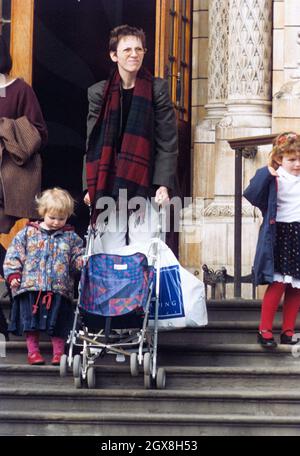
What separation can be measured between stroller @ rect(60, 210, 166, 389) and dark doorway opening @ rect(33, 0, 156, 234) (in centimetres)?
540

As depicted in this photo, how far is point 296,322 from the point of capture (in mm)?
10797

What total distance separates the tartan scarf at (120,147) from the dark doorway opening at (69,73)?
4.78 m

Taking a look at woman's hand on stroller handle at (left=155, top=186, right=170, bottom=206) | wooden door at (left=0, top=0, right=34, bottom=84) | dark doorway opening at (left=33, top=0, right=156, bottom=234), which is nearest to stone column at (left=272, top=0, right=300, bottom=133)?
wooden door at (left=0, top=0, right=34, bottom=84)

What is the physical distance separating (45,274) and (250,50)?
3979 millimetres

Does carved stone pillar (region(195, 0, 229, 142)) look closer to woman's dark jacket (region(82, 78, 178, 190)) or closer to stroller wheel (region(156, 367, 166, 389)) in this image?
woman's dark jacket (region(82, 78, 178, 190))

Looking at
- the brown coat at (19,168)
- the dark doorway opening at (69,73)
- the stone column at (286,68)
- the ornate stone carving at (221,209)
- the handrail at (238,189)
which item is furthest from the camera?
the dark doorway opening at (69,73)

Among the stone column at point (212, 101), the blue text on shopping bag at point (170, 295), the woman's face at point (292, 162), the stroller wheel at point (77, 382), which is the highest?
the stone column at point (212, 101)

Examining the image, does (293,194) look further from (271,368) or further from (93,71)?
(93,71)

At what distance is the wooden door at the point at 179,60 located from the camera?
13727 millimetres

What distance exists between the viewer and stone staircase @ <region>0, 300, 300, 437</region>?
9.50 metres

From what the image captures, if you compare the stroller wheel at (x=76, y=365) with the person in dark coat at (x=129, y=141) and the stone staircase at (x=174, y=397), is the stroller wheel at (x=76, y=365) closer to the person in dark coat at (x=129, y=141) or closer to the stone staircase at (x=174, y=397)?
the stone staircase at (x=174, y=397)

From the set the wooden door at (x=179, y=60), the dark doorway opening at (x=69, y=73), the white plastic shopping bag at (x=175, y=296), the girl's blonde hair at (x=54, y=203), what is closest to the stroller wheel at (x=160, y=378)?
the white plastic shopping bag at (x=175, y=296)

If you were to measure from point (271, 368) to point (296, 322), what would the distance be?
2.61 feet
